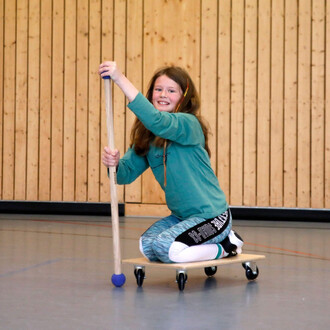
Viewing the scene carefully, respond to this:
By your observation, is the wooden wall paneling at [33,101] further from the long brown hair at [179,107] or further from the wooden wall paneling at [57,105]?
the long brown hair at [179,107]

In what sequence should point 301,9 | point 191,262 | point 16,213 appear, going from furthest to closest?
point 16,213, point 301,9, point 191,262

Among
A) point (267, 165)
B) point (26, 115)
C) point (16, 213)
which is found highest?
point (26, 115)

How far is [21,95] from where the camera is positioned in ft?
25.3

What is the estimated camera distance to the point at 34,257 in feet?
13.6

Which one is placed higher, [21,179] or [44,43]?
[44,43]

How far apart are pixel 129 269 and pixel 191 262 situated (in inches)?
25.0

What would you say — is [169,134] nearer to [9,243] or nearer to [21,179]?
[9,243]

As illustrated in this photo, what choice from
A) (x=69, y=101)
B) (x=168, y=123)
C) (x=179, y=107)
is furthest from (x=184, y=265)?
(x=69, y=101)

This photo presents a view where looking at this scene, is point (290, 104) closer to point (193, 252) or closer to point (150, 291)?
point (193, 252)

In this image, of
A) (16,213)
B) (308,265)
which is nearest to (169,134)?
(308,265)

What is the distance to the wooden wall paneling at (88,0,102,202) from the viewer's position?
24.7ft

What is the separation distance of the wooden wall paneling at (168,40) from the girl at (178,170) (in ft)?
12.8

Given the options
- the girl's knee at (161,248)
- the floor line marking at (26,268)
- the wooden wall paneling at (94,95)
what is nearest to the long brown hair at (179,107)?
the girl's knee at (161,248)

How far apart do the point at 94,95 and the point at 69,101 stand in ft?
0.97
